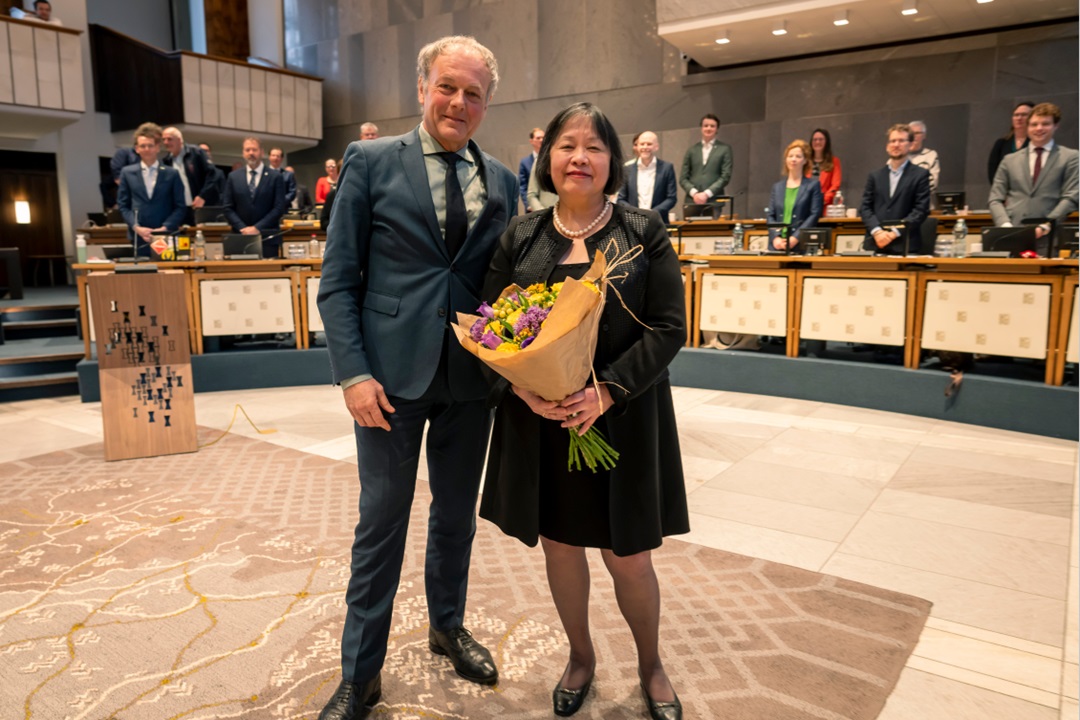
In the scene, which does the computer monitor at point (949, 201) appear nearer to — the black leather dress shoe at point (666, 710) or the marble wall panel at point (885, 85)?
the marble wall panel at point (885, 85)

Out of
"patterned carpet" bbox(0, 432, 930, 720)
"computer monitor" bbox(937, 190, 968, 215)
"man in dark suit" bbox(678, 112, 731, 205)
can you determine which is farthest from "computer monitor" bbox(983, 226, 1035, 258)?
"man in dark suit" bbox(678, 112, 731, 205)

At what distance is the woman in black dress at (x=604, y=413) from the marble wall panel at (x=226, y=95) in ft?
38.3

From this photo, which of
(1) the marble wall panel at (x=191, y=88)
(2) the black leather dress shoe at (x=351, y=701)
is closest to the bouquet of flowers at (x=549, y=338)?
(2) the black leather dress shoe at (x=351, y=701)

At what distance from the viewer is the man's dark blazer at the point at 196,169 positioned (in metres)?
8.09

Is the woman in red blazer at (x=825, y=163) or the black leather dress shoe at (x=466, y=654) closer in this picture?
the black leather dress shoe at (x=466, y=654)

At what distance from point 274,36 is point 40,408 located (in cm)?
1076

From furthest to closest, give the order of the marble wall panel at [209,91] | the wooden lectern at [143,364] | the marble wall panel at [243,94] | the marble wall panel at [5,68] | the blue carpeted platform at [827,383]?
the marble wall panel at [243,94] → the marble wall panel at [209,91] → the marble wall panel at [5,68] → the blue carpeted platform at [827,383] → the wooden lectern at [143,364]

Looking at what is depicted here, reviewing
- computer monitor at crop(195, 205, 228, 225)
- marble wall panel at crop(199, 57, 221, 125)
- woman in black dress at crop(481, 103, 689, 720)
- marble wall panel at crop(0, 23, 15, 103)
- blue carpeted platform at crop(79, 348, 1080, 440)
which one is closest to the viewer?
woman in black dress at crop(481, 103, 689, 720)

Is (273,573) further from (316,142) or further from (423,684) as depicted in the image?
(316,142)

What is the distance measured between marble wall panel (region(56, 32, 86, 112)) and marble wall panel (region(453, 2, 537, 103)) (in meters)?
5.17

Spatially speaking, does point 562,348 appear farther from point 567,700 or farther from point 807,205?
point 807,205

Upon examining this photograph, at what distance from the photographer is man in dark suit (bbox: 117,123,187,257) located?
629 cm

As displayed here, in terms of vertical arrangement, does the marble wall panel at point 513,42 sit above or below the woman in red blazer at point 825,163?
above

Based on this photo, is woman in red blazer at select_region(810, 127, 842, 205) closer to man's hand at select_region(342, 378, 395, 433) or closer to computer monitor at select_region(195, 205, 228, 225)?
computer monitor at select_region(195, 205, 228, 225)
